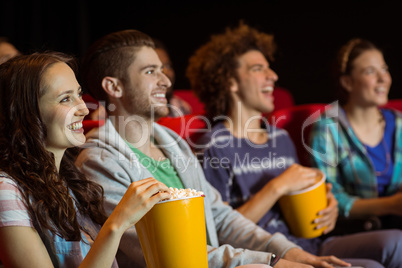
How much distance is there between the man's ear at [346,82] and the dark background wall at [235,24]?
2.12ft

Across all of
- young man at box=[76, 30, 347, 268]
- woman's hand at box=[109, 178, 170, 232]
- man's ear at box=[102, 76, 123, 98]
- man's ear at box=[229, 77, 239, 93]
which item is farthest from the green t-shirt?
man's ear at box=[229, 77, 239, 93]

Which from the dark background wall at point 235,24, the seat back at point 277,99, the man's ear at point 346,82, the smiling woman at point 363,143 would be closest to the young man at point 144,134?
the smiling woman at point 363,143

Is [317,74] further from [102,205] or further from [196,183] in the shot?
[102,205]

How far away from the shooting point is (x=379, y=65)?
7.02 ft

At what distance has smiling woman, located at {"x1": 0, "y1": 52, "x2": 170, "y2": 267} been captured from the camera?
95cm

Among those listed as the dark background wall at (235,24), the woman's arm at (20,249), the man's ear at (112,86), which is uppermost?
the dark background wall at (235,24)

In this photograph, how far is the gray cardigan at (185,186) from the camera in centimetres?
123

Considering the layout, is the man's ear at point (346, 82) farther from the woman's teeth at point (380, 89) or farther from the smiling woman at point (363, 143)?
the woman's teeth at point (380, 89)

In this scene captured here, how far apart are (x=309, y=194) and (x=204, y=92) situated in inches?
26.7

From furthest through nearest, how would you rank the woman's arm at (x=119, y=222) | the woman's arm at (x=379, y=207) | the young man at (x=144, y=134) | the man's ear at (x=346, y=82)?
the man's ear at (x=346, y=82)
the woman's arm at (x=379, y=207)
the young man at (x=144, y=134)
the woman's arm at (x=119, y=222)

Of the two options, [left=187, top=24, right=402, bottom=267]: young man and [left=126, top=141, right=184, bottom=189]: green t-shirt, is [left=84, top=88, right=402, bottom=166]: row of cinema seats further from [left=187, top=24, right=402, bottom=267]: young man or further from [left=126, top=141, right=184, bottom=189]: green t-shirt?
[left=126, top=141, right=184, bottom=189]: green t-shirt

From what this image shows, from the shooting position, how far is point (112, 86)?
4.77 ft

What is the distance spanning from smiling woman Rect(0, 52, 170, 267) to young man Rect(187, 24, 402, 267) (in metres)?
0.62

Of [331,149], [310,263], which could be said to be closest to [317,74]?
[331,149]
